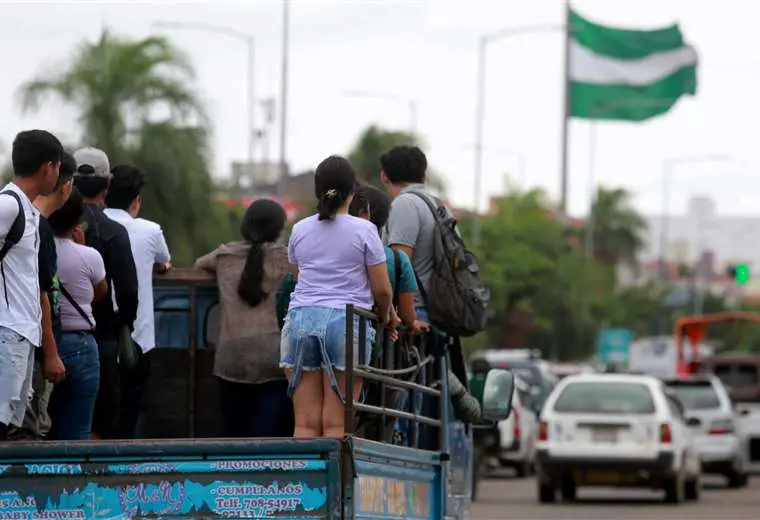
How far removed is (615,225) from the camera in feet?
456

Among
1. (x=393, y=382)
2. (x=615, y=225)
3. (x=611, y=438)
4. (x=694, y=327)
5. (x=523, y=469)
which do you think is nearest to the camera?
(x=393, y=382)

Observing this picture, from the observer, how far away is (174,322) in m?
10.2

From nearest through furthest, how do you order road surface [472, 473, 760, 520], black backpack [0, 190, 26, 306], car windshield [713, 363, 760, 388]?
black backpack [0, 190, 26, 306]
road surface [472, 473, 760, 520]
car windshield [713, 363, 760, 388]

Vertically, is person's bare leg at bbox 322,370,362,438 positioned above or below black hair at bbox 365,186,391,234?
below

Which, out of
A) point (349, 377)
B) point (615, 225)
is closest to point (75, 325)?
point (349, 377)

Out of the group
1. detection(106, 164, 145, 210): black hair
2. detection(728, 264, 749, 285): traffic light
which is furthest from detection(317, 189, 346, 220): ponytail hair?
detection(728, 264, 749, 285): traffic light

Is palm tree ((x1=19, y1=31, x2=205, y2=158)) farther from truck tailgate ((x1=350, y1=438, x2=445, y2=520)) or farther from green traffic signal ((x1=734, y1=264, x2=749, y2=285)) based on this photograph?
truck tailgate ((x1=350, y1=438, x2=445, y2=520))

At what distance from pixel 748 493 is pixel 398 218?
20.7 metres

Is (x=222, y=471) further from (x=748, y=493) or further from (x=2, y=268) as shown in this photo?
(x=748, y=493)

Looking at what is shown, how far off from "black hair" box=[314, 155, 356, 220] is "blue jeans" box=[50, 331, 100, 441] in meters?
1.16

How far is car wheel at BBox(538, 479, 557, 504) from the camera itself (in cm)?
2505

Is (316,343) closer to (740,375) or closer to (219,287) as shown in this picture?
(219,287)

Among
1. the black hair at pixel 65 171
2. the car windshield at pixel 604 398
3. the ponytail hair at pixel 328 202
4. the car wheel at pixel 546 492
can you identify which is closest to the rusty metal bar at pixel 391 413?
the ponytail hair at pixel 328 202

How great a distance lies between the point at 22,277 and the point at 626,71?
187ft
